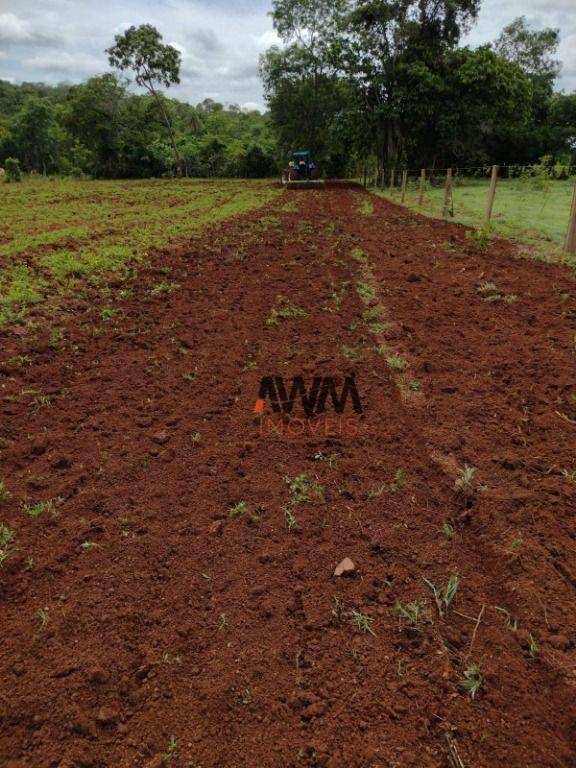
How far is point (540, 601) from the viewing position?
7.28ft

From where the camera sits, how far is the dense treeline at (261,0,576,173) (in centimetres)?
2578

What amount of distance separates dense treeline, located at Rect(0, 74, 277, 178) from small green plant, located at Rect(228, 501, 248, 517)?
43190mm

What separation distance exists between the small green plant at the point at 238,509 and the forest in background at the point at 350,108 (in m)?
20.8

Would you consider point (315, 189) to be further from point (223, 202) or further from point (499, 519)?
point (499, 519)

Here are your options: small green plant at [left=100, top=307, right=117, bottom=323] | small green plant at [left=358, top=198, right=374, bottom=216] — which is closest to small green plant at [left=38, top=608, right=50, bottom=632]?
small green plant at [left=100, top=307, right=117, bottom=323]

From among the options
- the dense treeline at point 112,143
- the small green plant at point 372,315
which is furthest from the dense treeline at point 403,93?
the small green plant at point 372,315

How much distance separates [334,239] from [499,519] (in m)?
8.89

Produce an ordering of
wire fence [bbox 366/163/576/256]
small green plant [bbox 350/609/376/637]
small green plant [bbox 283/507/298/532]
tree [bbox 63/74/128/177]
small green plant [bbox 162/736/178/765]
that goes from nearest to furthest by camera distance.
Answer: small green plant [bbox 162/736/178/765], small green plant [bbox 350/609/376/637], small green plant [bbox 283/507/298/532], wire fence [bbox 366/163/576/256], tree [bbox 63/74/128/177]

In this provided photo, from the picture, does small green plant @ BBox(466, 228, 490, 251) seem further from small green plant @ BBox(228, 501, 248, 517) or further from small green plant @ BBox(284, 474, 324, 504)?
small green plant @ BBox(228, 501, 248, 517)

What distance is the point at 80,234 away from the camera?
419 inches

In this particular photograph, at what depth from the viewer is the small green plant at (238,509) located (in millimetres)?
2797

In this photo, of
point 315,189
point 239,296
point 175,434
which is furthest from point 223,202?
point 175,434

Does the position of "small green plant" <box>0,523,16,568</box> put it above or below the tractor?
below

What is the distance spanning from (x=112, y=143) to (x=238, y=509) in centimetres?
4427
